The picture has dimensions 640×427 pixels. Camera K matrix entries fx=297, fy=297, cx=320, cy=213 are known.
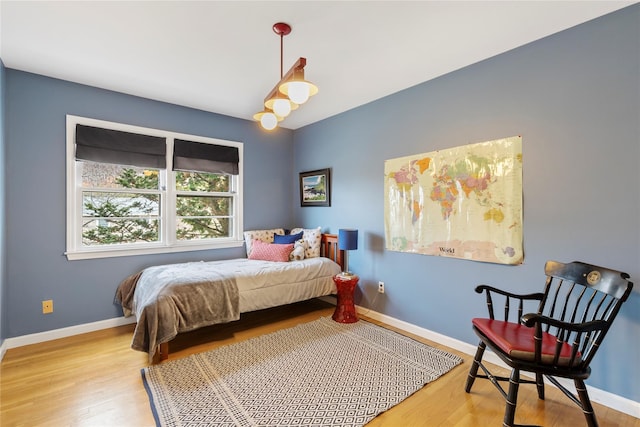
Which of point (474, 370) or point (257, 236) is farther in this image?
point (257, 236)

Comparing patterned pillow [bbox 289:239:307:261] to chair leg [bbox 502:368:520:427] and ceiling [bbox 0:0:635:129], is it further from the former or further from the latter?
chair leg [bbox 502:368:520:427]

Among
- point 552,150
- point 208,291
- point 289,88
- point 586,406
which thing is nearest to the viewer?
point 586,406


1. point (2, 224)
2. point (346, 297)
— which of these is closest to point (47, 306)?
point (2, 224)

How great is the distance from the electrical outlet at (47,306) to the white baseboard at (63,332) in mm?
193

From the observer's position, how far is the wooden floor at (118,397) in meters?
1.75

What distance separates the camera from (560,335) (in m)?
1.61

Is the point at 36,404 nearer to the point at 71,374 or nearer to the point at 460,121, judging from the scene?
the point at 71,374

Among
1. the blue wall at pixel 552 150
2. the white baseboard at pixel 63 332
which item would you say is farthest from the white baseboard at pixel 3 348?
the blue wall at pixel 552 150

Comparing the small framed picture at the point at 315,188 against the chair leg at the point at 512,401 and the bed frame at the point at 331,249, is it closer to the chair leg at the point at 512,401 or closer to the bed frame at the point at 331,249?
the bed frame at the point at 331,249

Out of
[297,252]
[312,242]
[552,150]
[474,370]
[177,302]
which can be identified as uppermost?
[552,150]

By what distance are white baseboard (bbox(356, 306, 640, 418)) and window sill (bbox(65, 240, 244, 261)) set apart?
1916 mm

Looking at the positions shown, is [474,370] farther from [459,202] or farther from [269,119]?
[269,119]

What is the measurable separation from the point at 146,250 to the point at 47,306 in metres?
0.95

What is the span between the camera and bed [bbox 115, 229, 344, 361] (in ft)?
7.80
